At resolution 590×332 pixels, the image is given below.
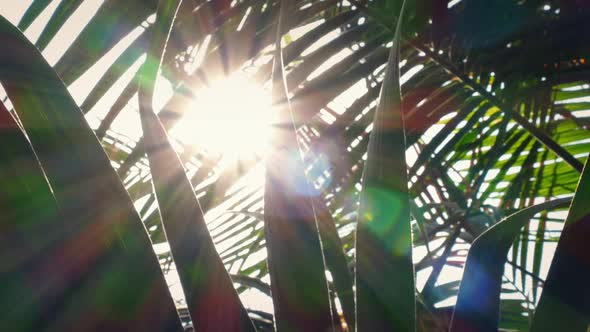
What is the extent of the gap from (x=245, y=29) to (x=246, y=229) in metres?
0.58

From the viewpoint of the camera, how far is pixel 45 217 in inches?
6.5

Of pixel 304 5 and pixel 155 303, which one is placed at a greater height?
Result: pixel 304 5

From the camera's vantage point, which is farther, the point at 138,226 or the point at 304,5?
the point at 304,5

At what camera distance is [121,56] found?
22.7 inches

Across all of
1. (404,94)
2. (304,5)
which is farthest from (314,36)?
(404,94)

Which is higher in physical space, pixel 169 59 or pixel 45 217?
pixel 169 59

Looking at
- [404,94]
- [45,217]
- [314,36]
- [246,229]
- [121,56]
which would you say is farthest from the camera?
[246,229]

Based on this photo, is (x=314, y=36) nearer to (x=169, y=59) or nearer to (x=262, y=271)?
(x=169, y=59)

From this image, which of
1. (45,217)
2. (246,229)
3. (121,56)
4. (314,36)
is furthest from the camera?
(246,229)

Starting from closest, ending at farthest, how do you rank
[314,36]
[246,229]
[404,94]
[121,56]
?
[121,56] < [314,36] < [404,94] < [246,229]

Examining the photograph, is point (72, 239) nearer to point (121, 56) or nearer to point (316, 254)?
point (316, 254)

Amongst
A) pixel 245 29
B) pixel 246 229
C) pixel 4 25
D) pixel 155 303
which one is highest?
pixel 245 29

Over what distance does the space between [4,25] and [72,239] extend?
0.33 feet

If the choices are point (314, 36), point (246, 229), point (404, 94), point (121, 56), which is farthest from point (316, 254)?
point (246, 229)
